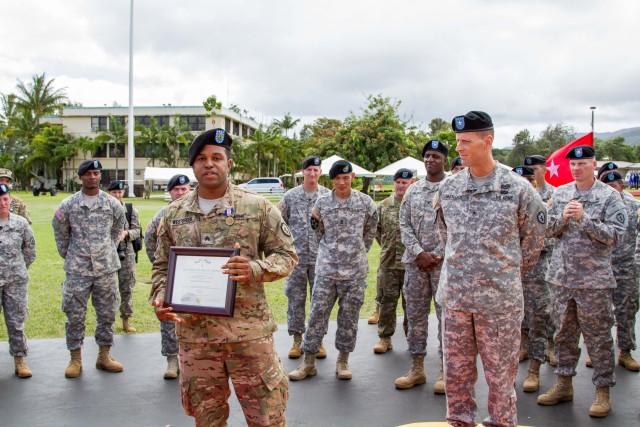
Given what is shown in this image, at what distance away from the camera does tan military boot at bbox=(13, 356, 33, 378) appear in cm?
504

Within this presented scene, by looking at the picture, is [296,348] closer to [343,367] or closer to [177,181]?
[343,367]

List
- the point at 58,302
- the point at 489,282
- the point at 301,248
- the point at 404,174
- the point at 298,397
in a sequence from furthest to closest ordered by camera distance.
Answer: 1. the point at 58,302
2. the point at 404,174
3. the point at 301,248
4. the point at 298,397
5. the point at 489,282

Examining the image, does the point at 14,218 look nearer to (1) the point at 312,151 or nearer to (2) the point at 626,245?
(2) the point at 626,245

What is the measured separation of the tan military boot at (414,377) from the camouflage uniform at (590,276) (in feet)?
3.86

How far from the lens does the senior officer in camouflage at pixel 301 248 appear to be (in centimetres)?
582

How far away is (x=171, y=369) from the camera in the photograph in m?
5.08

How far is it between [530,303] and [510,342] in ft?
6.64

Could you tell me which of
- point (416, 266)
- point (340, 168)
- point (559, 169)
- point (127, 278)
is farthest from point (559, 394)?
point (559, 169)

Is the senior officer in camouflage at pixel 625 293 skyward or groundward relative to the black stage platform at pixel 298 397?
skyward

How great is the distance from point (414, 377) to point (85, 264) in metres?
3.21

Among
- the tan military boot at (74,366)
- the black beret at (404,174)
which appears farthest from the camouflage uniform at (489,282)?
the tan military boot at (74,366)

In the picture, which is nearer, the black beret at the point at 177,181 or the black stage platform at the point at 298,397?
the black stage platform at the point at 298,397

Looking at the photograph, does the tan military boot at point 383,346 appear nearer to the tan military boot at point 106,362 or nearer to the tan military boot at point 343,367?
the tan military boot at point 343,367

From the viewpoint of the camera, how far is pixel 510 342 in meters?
3.27
